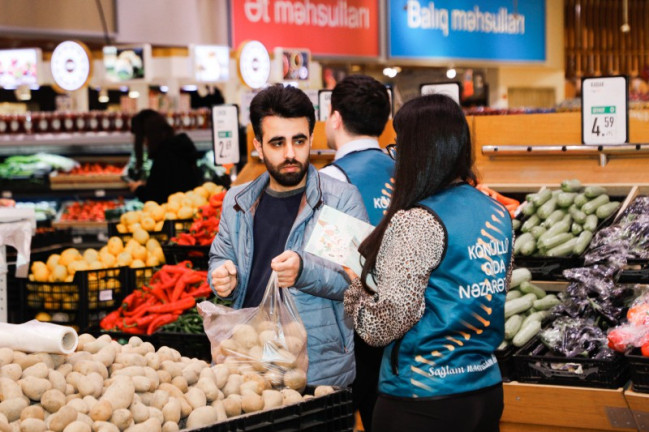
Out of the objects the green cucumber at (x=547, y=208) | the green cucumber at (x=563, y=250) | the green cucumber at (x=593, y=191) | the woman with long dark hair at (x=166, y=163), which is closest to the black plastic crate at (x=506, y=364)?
the green cucumber at (x=563, y=250)

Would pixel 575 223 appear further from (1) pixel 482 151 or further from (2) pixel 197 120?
(2) pixel 197 120

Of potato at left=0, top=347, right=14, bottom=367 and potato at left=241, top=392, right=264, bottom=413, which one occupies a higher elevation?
potato at left=0, top=347, right=14, bottom=367

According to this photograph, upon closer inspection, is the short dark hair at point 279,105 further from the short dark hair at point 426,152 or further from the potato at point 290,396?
the potato at point 290,396

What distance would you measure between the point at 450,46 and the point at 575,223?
Result: 10.0m

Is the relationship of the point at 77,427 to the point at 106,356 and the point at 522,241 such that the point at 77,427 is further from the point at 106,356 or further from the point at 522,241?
the point at 522,241

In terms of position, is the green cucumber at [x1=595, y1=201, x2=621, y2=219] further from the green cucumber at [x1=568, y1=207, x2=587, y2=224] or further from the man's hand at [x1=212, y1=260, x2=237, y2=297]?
the man's hand at [x1=212, y1=260, x2=237, y2=297]

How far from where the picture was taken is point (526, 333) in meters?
4.36

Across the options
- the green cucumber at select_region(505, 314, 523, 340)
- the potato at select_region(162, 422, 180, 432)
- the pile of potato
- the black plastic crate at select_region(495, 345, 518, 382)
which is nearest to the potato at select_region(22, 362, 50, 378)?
the pile of potato

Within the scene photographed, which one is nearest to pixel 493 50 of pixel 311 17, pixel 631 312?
pixel 311 17

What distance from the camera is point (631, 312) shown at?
13.4ft

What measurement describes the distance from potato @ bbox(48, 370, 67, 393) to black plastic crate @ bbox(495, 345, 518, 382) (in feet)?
7.43

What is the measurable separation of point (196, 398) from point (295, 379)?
0.32 meters

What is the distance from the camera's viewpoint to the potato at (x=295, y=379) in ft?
8.89

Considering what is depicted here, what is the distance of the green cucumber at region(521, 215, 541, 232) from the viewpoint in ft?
16.5
